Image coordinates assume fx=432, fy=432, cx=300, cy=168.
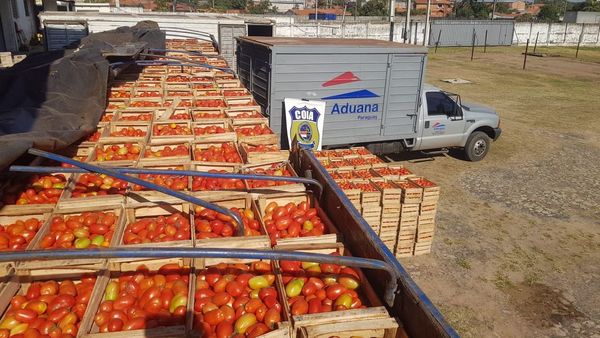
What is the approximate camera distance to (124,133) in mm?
7859

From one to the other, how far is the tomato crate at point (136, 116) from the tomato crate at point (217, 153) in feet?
5.17

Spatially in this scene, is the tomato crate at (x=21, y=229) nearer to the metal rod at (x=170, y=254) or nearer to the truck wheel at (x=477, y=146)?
the metal rod at (x=170, y=254)

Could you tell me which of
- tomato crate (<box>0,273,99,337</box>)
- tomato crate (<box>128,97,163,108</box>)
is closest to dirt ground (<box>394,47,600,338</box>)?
tomato crate (<box>0,273,99,337</box>)

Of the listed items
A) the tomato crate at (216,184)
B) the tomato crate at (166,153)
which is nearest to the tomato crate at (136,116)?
the tomato crate at (166,153)

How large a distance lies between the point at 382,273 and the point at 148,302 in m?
2.03

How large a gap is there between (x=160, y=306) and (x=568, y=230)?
9042 millimetres

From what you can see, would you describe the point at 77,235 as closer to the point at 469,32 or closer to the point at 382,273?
the point at 382,273

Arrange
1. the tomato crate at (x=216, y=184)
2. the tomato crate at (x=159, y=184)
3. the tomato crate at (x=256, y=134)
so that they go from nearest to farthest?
1. the tomato crate at (x=159, y=184)
2. the tomato crate at (x=216, y=184)
3. the tomato crate at (x=256, y=134)

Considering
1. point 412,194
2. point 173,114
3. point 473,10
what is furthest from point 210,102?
point 473,10

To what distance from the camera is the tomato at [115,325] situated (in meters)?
3.35

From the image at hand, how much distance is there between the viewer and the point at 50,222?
468cm

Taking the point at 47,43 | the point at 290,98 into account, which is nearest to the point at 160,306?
the point at 290,98

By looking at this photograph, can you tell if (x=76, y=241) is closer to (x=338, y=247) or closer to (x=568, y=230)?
(x=338, y=247)

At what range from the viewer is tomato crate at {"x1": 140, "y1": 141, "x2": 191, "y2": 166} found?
21.2 ft
